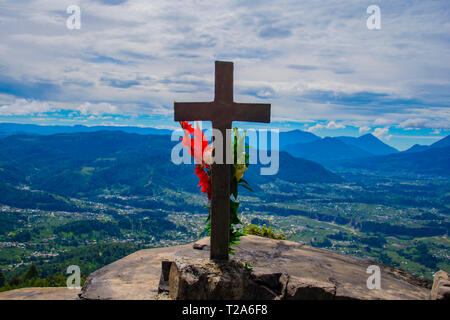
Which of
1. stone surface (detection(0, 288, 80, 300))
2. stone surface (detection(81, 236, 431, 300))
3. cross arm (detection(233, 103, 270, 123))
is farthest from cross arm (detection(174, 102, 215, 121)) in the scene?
stone surface (detection(0, 288, 80, 300))

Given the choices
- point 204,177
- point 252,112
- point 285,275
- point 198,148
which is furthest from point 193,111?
point 285,275

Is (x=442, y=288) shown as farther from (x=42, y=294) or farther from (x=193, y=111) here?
(x=42, y=294)

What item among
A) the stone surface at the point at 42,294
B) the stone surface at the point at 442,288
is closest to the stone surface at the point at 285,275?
the stone surface at the point at 442,288

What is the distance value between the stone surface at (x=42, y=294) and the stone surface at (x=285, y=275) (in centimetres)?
133

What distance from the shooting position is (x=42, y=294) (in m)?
10.4

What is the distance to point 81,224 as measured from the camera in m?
153

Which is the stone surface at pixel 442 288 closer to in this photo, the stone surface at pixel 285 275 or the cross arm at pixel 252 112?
the stone surface at pixel 285 275

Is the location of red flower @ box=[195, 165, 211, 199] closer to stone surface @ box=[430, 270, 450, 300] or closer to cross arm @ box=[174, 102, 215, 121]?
cross arm @ box=[174, 102, 215, 121]

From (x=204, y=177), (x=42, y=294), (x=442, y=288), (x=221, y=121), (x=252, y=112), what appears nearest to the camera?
(x=442, y=288)

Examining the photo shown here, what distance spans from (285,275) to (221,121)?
4009 millimetres

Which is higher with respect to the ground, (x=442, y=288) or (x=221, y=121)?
(x=221, y=121)

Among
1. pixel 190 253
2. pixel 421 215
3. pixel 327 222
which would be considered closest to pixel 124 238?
pixel 327 222

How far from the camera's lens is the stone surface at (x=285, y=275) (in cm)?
741
